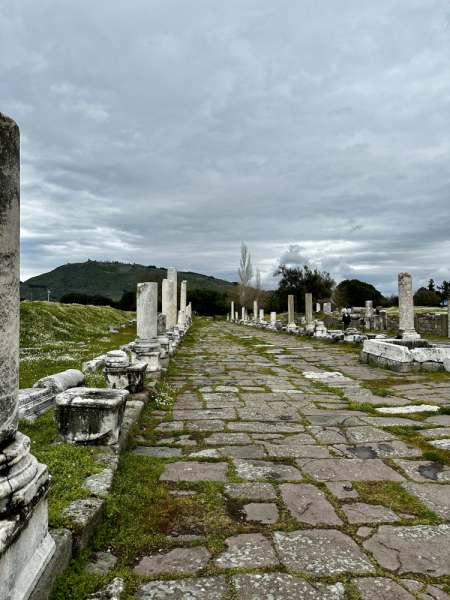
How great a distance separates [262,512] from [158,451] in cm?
151

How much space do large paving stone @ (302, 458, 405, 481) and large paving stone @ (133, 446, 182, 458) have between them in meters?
1.24

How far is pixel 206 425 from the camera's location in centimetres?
484

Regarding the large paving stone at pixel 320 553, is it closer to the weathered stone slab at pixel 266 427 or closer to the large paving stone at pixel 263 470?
the large paving stone at pixel 263 470

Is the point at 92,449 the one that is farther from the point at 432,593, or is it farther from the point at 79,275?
the point at 79,275

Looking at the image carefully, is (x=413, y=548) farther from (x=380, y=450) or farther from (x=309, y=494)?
(x=380, y=450)

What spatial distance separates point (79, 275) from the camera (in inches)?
6334

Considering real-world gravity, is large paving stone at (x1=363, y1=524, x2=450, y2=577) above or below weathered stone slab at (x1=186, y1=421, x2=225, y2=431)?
above

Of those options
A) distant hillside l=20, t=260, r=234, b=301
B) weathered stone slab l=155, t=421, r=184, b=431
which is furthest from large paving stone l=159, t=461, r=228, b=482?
distant hillside l=20, t=260, r=234, b=301

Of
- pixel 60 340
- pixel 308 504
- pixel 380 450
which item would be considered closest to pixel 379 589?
pixel 308 504

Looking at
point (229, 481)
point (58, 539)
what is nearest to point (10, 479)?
point (58, 539)

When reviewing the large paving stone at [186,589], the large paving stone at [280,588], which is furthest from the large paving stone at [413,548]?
the large paving stone at [186,589]

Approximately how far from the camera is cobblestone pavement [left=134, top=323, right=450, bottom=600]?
2053 millimetres

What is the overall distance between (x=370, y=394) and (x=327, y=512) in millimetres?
4224

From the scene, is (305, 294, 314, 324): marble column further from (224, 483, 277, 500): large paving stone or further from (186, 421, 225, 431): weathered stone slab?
(224, 483, 277, 500): large paving stone
